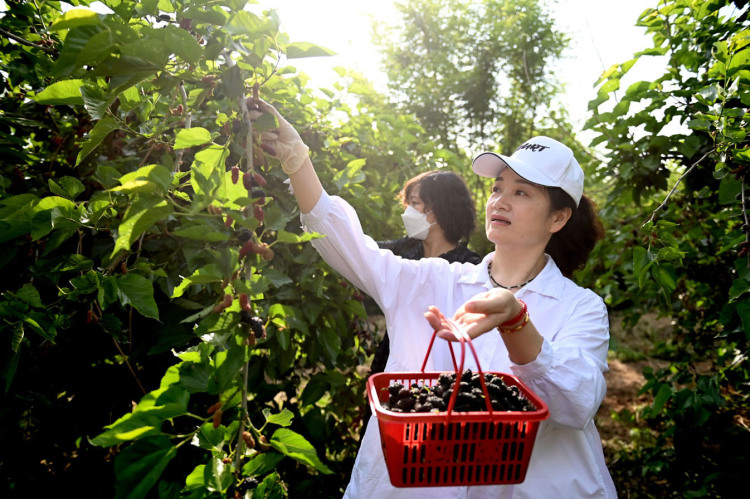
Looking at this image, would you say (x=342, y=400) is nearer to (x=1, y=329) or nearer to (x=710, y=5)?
(x=1, y=329)

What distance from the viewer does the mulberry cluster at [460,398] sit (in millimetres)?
1024

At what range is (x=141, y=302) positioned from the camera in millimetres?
1110

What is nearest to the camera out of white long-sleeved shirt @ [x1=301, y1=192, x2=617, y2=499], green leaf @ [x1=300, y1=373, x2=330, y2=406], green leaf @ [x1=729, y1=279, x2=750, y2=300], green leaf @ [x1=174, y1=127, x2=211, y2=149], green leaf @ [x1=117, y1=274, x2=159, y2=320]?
green leaf @ [x1=174, y1=127, x2=211, y2=149]

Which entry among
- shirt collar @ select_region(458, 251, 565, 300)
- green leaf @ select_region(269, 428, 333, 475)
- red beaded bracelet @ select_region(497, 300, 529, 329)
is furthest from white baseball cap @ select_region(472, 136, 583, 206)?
green leaf @ select_region(269, 428, 333, 475)

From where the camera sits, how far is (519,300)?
119 centimetres

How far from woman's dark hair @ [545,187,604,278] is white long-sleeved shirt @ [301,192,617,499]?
0.69ft

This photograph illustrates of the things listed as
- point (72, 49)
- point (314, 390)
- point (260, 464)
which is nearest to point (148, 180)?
point (72, 49)

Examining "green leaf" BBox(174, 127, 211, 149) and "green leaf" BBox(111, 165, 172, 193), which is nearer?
"green leaf" BBox(111, 165, 172, 193)

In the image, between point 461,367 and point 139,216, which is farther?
point 461,367

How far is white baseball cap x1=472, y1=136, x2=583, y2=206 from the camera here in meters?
1.56

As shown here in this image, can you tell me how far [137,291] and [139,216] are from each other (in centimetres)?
37

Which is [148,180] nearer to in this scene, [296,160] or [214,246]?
[296,160]

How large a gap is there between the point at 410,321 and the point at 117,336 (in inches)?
34.6

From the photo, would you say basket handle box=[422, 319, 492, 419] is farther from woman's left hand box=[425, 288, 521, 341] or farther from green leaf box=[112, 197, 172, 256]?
green leaf box=[112, 197, 172, 256]
